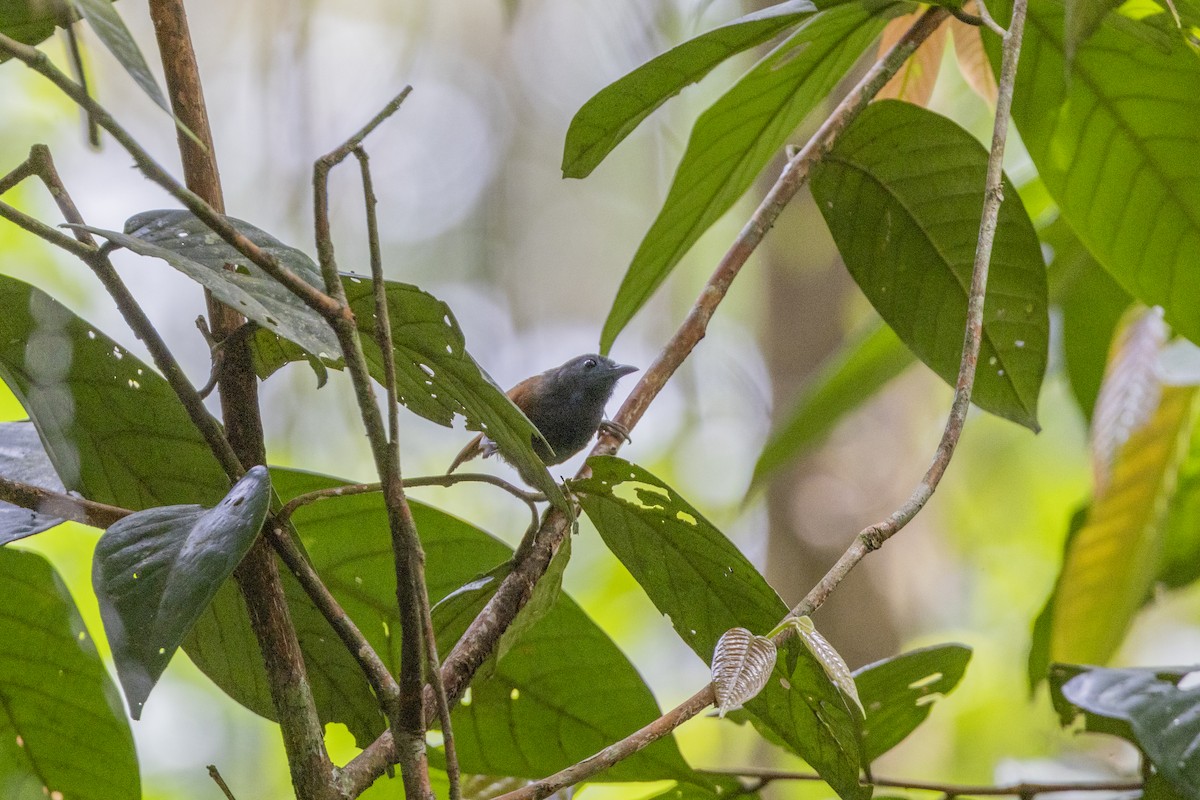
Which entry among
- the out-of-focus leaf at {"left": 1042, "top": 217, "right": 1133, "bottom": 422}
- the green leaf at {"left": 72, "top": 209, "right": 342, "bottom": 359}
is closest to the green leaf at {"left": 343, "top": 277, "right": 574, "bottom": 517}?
the green leaf at {"left": 72, "top": 209, "right": 342, "bottom": 359}

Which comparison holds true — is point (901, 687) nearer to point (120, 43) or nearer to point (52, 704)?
point (52, 704)

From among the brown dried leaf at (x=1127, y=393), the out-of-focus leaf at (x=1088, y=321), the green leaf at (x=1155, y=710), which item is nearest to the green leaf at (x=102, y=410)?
the green leaf at (x=1155, y=710)

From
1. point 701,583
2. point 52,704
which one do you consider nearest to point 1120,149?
point 701,583

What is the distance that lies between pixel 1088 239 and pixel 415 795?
1.55m

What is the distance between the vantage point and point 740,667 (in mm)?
957

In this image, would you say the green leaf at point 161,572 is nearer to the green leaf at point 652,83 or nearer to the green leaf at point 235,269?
the green leaf at point 235,269

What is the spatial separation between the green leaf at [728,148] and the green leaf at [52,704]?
974mm

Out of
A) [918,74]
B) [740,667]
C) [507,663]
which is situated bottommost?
[740,667]

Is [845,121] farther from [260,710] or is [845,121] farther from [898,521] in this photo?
[260,710]

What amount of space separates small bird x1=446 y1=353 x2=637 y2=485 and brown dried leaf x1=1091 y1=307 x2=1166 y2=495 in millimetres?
1745

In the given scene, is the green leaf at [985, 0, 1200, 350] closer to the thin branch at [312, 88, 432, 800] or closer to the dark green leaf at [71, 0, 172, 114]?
the thin branch at [312, 88, 432, 800]

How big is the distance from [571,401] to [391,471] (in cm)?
287

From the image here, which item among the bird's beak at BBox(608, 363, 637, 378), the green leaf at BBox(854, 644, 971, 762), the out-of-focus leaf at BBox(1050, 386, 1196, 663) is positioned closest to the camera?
the green leaf at BBox(854, 644, 971, 762)

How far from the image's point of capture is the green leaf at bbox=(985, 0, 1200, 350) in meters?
1.76
